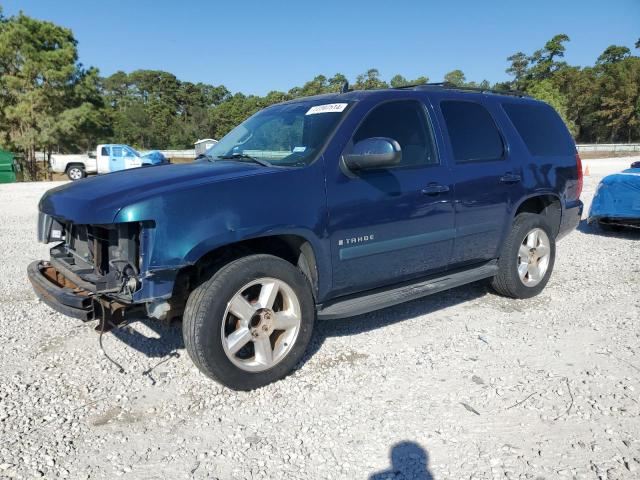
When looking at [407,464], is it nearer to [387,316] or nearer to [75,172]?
[387,316]

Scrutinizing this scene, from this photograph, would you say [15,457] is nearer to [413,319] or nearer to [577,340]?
[413,319]

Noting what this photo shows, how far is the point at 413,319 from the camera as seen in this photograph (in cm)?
453

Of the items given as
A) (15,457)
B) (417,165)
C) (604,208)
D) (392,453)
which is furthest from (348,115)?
(604,208)

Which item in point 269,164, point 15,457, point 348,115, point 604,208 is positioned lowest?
point 15,457

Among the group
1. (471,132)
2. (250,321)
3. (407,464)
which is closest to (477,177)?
(471,132)

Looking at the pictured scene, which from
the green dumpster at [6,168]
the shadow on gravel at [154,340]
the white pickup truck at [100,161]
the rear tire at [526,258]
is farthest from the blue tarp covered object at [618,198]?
the green dumpster at [6,168]

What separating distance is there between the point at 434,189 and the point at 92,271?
2603 millimetres

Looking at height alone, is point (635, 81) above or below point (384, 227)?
above

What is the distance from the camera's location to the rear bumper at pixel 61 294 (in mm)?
2975

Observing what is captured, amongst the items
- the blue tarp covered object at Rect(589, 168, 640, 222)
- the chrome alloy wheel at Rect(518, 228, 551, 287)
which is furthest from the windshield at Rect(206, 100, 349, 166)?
the blue tarp covered object at Rect(589, 168, 640, 222)

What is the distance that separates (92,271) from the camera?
3303 mm

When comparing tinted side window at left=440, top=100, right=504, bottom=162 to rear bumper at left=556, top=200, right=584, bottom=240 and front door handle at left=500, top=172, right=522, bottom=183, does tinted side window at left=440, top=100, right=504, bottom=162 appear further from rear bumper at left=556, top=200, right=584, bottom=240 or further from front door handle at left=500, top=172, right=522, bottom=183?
rear bumper at left=556, top=200, right=584, bottom=240

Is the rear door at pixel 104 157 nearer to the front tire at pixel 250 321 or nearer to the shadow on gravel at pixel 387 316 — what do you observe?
the shadow on gravel at pixel 387 316

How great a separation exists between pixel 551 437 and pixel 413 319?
189 cm
